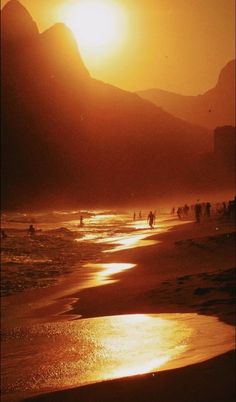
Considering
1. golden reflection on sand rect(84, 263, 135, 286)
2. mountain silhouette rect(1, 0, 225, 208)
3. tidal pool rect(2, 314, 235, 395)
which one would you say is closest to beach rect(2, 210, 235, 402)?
tidal pool rect(2, 314, 235, 395)

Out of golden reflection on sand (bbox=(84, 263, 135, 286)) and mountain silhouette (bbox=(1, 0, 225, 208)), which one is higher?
mountain silhouette (bbox=(1, 0, 225, 208))

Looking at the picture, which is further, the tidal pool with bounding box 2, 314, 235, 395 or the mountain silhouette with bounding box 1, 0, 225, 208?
the mountain silhouette with bounding box 1, 0, 225, 208

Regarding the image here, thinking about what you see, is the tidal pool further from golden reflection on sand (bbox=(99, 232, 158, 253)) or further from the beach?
golden reflection on sand (bbox=(99, 232, 158, 253))

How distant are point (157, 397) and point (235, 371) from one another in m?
0.88

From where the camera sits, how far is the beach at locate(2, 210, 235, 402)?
16.9 feet

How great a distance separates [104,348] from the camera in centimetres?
707

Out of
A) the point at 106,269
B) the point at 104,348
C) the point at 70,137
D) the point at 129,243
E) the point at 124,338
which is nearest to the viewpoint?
the point at 104,348

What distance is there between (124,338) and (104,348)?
0.60 meters

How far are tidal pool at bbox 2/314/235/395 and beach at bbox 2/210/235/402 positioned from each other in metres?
0.01

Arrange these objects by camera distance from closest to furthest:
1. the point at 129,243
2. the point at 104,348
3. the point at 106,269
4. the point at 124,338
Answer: the point at 104,348 → the point at 124,338 → the point at 106,269 → the point at 129,243

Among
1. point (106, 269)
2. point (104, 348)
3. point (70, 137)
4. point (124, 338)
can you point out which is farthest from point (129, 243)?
point (70, 137)

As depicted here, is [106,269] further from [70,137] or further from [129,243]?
[70,137]

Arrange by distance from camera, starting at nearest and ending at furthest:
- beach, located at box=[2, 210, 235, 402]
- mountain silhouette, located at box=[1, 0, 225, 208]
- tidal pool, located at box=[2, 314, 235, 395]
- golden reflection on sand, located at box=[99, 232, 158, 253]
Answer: beach, located at box=[2, 210, 235, 402] → tidal pool, located at box=[2, 314, 235, 395] → golden reflection on sand, located at box=[99, 232, 158, 253] → mountain silhouette, located at box=[1, 0, 225, 208]

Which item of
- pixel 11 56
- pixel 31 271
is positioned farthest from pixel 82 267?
pixel 11 56
